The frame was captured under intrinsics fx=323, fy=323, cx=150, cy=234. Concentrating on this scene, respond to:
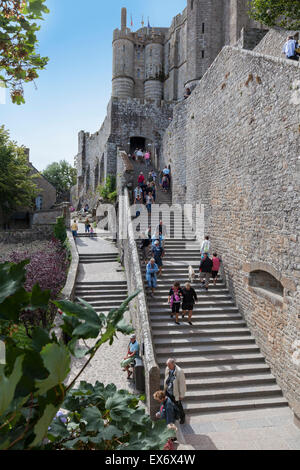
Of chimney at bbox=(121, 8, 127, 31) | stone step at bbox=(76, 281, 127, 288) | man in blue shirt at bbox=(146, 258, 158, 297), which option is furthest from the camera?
chimney at bbox=(121, 8, 127, 31)

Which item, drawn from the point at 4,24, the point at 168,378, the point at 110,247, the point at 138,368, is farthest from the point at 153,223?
the point at 4,24

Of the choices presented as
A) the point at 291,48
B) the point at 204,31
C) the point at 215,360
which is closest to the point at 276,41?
the point at 291,48

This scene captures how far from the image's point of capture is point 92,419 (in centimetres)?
140

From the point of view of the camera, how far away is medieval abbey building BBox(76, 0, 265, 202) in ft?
79.6

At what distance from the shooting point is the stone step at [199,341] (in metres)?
8.46

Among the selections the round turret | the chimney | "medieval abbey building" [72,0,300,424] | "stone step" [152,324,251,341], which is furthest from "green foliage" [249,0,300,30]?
the chimney

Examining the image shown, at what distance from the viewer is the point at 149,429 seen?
1381 mm

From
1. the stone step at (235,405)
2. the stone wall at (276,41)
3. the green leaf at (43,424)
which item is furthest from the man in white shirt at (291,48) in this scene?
the green leaf at (43,424)

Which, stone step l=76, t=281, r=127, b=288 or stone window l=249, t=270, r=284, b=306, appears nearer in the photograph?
stone window l=249, t=270, r=284, b=306

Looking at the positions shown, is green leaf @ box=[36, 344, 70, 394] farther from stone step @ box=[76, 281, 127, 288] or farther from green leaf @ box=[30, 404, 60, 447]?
stone step @ box=[76, 281, 127, 288]

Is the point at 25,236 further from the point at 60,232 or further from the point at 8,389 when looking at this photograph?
the point at 8,389

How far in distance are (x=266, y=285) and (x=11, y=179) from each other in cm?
1910

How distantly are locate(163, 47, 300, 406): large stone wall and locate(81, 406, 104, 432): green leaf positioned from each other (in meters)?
6.37

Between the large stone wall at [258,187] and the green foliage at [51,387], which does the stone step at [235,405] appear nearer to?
the large stone wall at [258,187]
